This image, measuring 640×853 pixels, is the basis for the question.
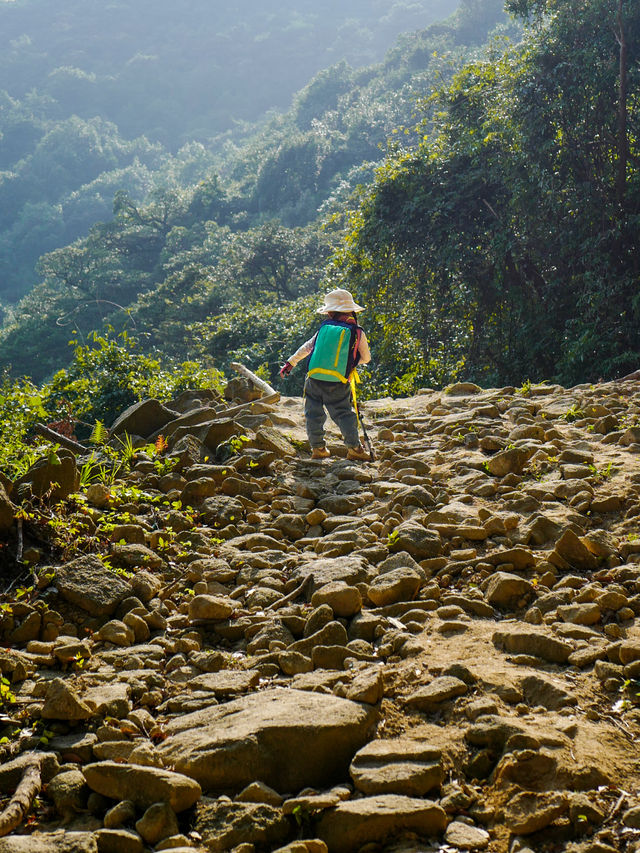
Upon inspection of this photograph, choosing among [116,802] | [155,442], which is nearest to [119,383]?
[155,442]

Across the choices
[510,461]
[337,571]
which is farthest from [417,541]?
[510,461]

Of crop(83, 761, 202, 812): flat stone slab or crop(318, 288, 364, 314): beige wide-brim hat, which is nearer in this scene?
crop(83, 761, 202, 812): flat stone slab

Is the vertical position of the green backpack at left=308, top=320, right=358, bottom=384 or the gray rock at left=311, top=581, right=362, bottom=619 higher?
the green backpack at left=308, top=320, right=358, bottom=384

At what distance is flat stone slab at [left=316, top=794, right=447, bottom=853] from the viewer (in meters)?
2.07

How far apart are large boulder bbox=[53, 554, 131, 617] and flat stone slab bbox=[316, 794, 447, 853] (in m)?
1.84

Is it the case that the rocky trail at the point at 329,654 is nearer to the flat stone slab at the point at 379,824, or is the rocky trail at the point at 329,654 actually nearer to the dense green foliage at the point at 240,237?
the flat stone slab at the point at 379,824

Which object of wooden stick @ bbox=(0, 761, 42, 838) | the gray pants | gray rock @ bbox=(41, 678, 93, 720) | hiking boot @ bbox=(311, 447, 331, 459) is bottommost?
wooden stick @ bbox=(0, 761, 42, 838)

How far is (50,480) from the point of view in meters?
4.41

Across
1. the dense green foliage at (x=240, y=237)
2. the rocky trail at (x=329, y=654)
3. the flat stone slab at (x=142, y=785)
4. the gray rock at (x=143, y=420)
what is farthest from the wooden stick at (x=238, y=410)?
the dense green foliage at (x=240, y=237)

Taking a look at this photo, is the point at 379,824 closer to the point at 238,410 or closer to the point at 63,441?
the point at 63,441

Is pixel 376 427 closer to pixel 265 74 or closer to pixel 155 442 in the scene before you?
pixel 155 442

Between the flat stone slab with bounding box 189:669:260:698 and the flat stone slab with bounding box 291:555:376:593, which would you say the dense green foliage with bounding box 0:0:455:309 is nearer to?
the flat stone slab with bounding box 291:555:376:593

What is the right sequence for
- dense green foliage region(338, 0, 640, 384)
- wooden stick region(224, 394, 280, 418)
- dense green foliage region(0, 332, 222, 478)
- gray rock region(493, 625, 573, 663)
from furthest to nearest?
dense green foliage region(338, 0, 640, 384) < dense green foliage region(0, 332, 222, 478) < wooden stick region(224, 394, 280, 418) < gray rock region(493, 625, 573, 663)

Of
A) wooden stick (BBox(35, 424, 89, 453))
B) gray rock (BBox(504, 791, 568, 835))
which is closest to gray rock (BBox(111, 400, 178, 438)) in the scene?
wooden stick (BBox(35, 424, 89, 453))
